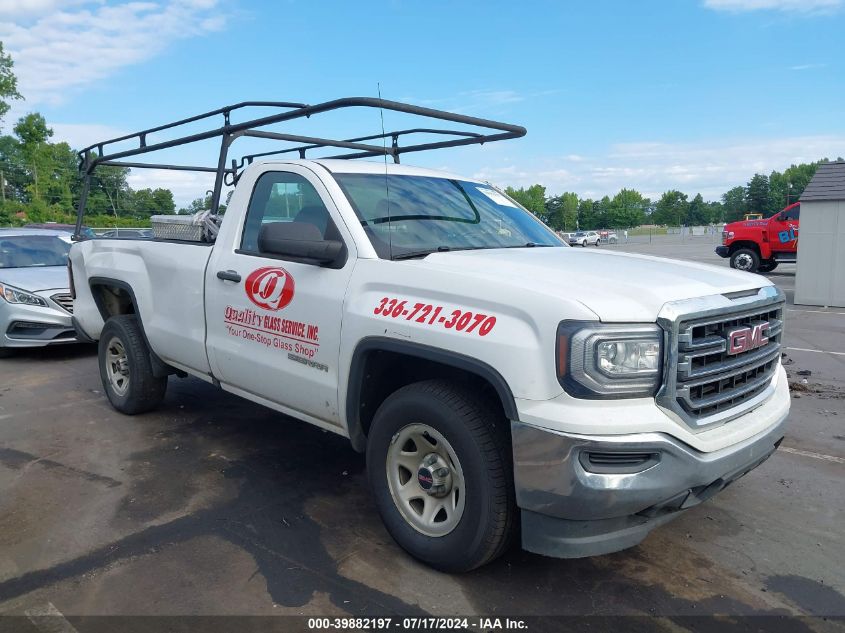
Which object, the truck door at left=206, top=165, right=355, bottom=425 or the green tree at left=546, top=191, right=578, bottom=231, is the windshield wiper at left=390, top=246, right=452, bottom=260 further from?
the green tree at left=546, top=191, right=578, bottom=231

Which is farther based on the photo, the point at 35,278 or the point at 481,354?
Answer: the point at 35,278

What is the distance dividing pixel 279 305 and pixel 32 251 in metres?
7.25

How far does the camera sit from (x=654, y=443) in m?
2.59

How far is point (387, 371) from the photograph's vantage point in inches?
138

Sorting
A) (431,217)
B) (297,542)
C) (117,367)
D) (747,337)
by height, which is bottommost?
(297,542)

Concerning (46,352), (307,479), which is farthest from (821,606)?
(46,352)

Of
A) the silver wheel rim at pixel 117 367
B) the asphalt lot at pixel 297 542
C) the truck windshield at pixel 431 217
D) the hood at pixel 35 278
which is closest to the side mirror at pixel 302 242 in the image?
the truck windshield at pixel 431 217

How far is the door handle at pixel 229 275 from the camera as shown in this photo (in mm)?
4203

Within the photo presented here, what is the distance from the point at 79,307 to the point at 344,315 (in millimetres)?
3965

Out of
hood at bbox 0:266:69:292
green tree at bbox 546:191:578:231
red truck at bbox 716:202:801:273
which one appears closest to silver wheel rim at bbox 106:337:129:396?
hood at bbox 0:266:69:292

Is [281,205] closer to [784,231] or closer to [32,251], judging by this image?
[32,251]

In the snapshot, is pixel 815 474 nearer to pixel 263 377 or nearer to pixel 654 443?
pixel 654 443

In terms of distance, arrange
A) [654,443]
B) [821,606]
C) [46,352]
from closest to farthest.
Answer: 1. [654,443]
2. [821,606]
3. [46,352]

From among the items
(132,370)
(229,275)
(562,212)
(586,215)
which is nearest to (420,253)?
(229,275)
